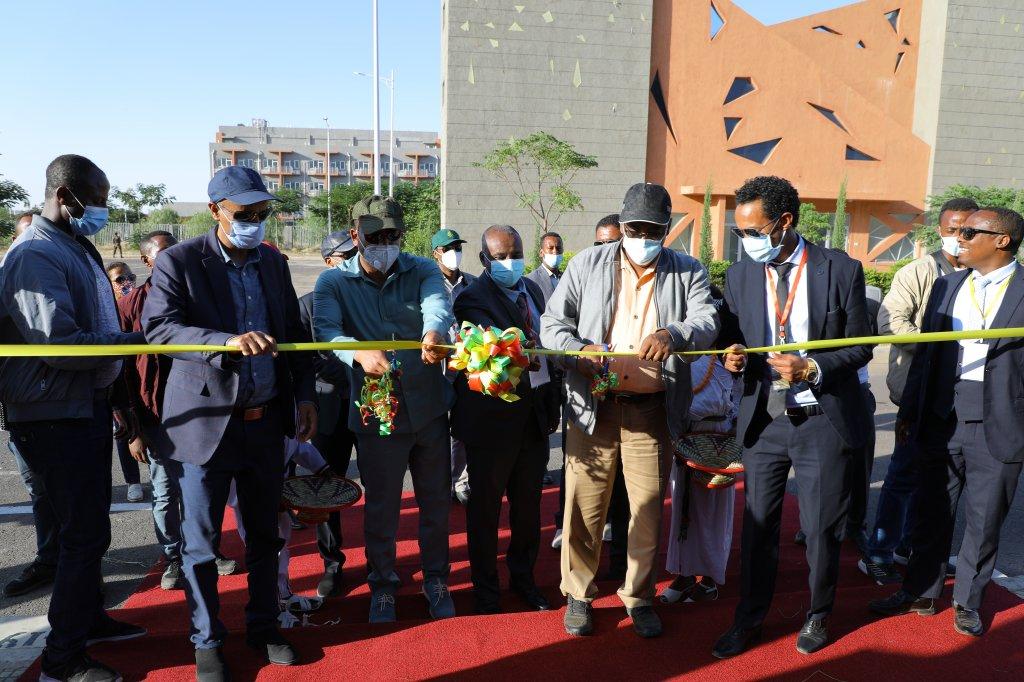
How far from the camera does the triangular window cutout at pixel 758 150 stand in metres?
30.9

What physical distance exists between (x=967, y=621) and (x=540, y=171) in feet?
87.8

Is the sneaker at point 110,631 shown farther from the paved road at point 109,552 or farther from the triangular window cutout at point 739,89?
the triangular window cutout at point 739,89

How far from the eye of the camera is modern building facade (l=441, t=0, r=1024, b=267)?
29.1m

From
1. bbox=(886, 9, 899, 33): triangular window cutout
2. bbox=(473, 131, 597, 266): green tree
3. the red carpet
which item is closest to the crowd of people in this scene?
the red carpet

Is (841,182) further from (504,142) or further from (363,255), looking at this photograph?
(363,255)

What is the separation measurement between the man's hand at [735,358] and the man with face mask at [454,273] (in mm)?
1915

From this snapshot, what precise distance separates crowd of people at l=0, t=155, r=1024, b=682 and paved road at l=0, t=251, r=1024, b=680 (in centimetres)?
33

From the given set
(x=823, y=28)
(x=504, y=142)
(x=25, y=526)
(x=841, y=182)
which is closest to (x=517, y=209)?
(x=504, y=142)

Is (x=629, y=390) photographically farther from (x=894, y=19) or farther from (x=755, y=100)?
(x=894, y=19)

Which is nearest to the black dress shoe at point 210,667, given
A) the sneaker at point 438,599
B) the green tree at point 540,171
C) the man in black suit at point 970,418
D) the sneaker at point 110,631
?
the sneaker at point 110,631

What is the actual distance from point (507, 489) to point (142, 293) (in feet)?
8.84

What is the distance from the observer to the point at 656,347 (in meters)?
3.31

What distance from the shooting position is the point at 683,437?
413 centimetres

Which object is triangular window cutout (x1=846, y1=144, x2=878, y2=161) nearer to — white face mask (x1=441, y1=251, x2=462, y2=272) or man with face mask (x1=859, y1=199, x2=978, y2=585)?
man with face mask (x1=859, y1=199, x2=978, y2=585)
